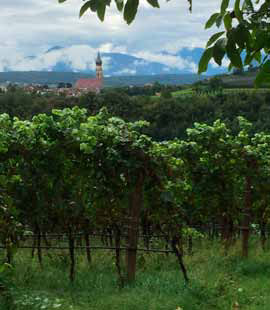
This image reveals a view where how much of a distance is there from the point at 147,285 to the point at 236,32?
16.7ft

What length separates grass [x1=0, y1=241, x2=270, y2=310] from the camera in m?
5.34

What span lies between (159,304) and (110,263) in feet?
9.85

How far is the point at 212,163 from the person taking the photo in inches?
395

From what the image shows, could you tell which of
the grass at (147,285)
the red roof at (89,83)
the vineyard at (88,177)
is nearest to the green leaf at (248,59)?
the grass at (147,285)

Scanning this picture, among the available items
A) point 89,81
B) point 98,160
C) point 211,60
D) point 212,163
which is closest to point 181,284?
point 98,160

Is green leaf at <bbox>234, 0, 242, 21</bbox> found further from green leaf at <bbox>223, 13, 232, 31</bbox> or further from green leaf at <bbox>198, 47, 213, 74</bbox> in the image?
green leaf at <bbox>198, 47, 213, 74</bbox>

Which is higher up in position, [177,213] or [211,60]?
[211,60]

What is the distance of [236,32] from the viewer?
1.57 m

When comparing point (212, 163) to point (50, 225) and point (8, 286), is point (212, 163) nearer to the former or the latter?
point (50, 225)

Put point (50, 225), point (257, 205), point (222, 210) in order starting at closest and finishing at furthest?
point (50, 225)
point (222, 210)
point (257, 205)

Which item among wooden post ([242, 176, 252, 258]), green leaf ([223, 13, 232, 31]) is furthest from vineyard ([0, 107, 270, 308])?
green leaf ([223, 13, 232, 31])

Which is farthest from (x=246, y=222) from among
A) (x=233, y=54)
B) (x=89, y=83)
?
(x=89, y=83)

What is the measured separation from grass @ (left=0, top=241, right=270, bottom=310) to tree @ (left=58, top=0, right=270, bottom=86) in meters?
3.08

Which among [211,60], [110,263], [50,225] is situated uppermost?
[211,60]
